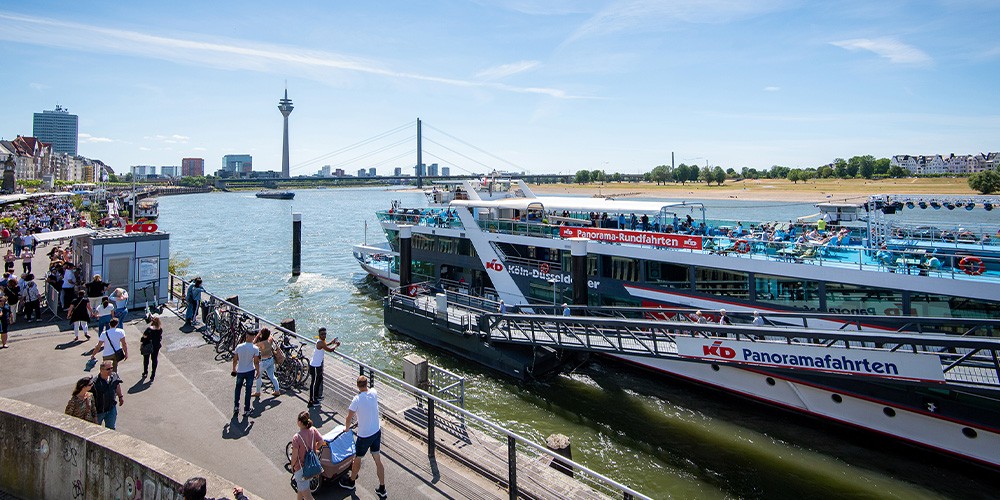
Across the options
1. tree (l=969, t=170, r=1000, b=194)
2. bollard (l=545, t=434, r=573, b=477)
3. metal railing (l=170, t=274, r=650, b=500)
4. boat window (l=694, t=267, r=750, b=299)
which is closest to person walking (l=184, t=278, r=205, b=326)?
metal railing (l=170, t=274, r=650, b=500)

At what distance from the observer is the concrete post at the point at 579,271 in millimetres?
19156

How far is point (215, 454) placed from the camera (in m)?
8.21

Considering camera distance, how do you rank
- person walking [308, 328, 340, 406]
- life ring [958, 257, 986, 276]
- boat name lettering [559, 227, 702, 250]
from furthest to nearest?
boat name lettering [559, 227, 702, 250], life ring [958, 257, 986, 276], person walking [308, 328, 340, 406]

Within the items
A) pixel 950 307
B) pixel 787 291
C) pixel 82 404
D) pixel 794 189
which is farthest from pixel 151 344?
pixel 794 189

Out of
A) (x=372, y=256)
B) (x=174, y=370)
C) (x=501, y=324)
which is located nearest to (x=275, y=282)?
(x=372, y=256)

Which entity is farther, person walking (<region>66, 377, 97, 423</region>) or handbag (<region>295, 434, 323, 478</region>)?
person walking (<region>66, 377, 97, 423</region>)

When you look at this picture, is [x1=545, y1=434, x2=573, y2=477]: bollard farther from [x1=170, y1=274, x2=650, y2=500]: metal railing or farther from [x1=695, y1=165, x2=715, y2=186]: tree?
[x1=695, y1=165, x2=715, y2=186]: tree

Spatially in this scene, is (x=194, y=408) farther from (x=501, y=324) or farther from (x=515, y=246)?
(x=515, y=246)

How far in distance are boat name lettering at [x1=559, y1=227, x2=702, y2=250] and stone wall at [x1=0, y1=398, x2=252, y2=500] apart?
48.4 ft

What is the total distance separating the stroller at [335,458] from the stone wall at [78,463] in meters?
1.75

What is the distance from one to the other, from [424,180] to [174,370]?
159 meters

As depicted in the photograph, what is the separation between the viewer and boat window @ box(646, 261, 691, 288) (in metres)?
18.0

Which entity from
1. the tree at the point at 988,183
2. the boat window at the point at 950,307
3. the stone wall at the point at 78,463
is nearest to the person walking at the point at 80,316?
the stone wall at the point at 78,463

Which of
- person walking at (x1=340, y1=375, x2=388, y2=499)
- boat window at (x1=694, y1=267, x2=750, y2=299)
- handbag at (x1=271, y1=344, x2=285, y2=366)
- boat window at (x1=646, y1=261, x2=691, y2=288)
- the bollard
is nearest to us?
person walking at (x1=340, y1=375, x2=388, y2=499)
